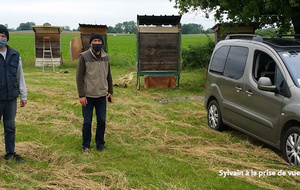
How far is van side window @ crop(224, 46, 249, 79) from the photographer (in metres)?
6.73

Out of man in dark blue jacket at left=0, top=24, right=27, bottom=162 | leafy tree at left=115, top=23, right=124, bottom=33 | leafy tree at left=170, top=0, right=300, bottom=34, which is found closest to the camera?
man in dark blue jacket at left=0, top=24, right=27, bottom=162

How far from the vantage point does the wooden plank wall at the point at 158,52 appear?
1404 centimetres

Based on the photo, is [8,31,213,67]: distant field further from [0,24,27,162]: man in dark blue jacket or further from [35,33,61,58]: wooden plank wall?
[0,24,27,162]: man in dark blue jacket

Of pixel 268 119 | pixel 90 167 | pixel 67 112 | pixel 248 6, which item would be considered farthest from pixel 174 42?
pixel 90 167

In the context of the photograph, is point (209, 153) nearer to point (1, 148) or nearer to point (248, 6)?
A: point (1, 148)

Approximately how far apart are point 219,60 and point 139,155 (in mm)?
2943

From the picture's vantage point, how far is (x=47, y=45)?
23047 millimetres

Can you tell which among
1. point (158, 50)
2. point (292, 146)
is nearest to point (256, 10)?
point (158, 50)

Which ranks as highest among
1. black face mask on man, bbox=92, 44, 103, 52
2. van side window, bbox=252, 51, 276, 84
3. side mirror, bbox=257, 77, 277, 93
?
black face mask on man, bbox=92, 44, 103, 52

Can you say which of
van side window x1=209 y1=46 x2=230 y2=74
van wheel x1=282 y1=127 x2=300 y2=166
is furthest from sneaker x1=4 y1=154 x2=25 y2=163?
van side window x1=209 y1=46 x2=230 y2=74

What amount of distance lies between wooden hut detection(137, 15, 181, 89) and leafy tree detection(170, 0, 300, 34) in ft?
3.58

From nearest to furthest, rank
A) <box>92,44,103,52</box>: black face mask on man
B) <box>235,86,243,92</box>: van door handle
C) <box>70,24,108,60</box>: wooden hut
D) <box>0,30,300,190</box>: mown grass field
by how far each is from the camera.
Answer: <box>0,30,300,190</box>: mown grass field < <box>92,44,103,52</box>: black face mask on man < <box>235,86,243,92</box>: van door handle < <box>70,24,108,60</box>: wooden hut

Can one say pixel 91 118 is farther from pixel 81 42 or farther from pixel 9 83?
pixel 81 42

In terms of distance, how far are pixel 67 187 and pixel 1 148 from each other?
7.02 feet
